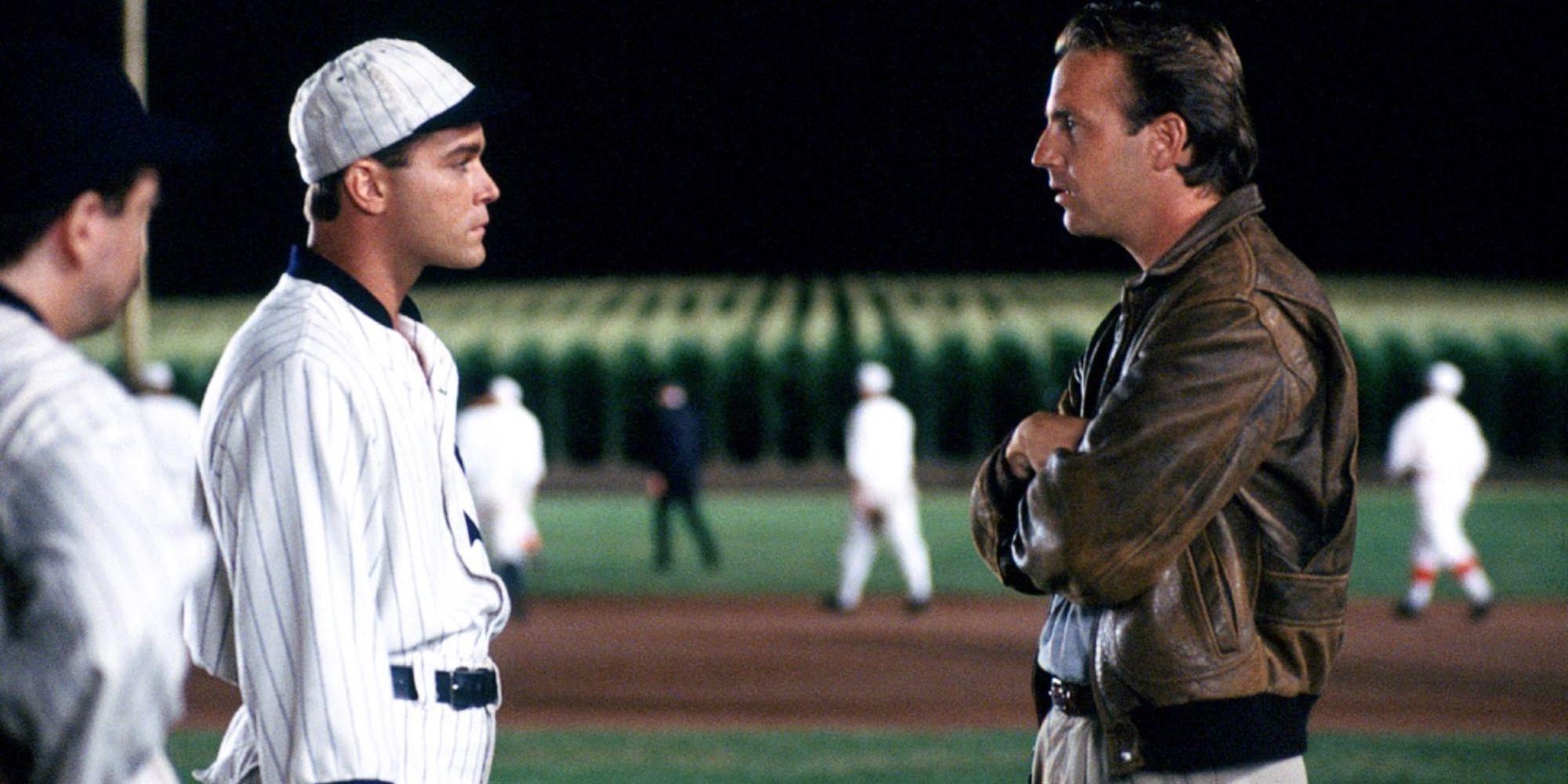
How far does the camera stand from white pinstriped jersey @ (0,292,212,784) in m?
1.78

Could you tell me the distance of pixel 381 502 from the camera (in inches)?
114

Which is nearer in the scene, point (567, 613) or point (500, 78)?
point (567, 613)

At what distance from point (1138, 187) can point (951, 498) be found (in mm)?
29117

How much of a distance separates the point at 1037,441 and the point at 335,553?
112 centimetres

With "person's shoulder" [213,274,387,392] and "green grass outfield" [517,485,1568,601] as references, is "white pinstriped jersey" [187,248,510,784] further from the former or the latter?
"green grass outfield" [517,485,1568,601]

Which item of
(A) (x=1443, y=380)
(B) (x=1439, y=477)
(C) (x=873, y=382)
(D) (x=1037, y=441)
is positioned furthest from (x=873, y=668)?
(D) (x=1037, y=441)

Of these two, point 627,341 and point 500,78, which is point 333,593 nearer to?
point 627,341

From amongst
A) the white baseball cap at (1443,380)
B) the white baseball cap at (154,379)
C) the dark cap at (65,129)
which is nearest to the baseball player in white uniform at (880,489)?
the white baseball cap at (1443,380)

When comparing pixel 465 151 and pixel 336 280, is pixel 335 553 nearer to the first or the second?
pixel 336 280

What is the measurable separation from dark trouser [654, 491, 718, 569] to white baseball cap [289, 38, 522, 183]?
16847mm

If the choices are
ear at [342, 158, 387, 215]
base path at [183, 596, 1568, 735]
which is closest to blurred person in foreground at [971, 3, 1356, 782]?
ear at [342, 158, 387, 215]

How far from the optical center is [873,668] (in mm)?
13008

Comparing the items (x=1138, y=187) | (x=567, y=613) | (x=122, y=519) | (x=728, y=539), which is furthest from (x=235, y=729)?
(x=728, y=539)

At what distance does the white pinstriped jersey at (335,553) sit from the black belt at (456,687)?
14mm
